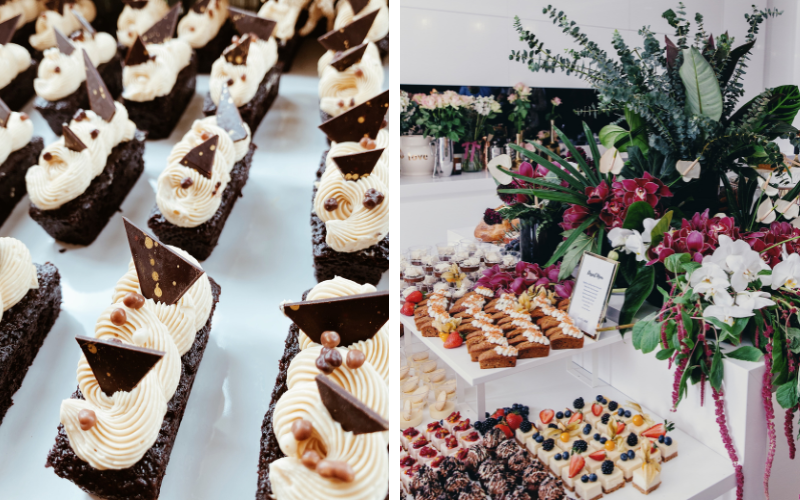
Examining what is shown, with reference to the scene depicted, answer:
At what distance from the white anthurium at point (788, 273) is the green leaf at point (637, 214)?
299mm

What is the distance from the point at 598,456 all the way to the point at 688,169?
31.0 inches

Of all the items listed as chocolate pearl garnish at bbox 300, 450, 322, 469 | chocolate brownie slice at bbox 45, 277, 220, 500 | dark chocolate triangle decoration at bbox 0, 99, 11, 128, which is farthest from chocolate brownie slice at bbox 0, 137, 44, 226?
chocolate pearl garnish at bbox 300, 450, 322, 469

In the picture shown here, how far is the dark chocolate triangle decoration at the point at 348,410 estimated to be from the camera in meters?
1.11

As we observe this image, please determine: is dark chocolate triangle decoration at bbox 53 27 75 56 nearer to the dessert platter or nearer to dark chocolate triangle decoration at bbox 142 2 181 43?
the dessert platter

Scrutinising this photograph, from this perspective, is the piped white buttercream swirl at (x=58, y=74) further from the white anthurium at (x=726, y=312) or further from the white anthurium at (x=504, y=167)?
the white anthurium at (x=726, y=312)

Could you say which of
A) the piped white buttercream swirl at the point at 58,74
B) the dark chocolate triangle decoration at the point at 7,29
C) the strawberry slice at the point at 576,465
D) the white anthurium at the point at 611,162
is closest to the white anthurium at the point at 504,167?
the white anthurium at the point at 611,162

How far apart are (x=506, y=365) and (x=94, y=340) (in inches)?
38.7

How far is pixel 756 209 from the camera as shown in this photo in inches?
62.4

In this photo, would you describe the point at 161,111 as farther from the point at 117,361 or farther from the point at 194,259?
the point at 117,361

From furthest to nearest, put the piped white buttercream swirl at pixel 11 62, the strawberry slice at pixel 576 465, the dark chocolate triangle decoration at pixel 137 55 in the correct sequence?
the piped white buttercream swirl at pixel 11 62, the dark chocolate triangle decoration at pixel 137 55, the strawberry slice at pixel 576 465

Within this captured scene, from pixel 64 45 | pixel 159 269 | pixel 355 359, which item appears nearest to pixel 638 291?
pixel 355 359

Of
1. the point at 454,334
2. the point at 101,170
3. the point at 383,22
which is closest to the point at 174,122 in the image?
the point at 101,170

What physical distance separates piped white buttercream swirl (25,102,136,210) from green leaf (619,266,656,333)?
6.27 feet

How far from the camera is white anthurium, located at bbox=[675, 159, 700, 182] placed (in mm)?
1482
